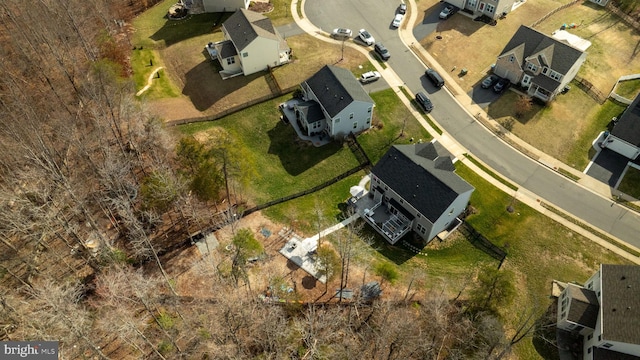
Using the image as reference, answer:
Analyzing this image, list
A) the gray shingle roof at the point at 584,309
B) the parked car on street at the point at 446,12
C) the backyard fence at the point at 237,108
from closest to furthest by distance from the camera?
the gray shingle roof at the point at 584,309, the backyard fence at the point at 237,108, the parked car on street at the point at 446,12

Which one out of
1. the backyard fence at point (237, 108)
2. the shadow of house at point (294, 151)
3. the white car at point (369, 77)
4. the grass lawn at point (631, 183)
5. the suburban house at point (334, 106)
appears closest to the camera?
the grass lawn at point (631, 183)

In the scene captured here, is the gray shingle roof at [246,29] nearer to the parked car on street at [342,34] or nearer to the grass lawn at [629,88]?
the parked car on street at [342,34]

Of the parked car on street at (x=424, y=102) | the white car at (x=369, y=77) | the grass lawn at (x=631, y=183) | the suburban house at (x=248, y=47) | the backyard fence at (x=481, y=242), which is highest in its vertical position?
the suburban house at (x=248, y=47)

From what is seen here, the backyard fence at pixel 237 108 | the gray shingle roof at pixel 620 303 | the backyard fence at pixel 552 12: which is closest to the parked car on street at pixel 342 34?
the backyard fence at pixel 237 108

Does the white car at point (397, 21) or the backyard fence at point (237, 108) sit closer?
the backyard fence at point (237, 108)

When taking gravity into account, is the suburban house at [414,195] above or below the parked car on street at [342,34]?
below

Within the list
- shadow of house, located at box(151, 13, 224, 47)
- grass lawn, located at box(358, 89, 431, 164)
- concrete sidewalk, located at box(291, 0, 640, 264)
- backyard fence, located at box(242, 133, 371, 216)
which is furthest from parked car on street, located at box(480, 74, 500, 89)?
shadow of house, located at box(151, 13, 224, 47)

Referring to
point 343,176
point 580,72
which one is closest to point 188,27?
point 343,176
